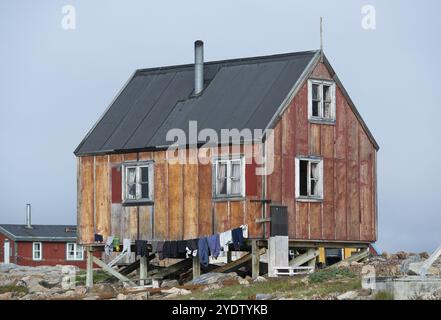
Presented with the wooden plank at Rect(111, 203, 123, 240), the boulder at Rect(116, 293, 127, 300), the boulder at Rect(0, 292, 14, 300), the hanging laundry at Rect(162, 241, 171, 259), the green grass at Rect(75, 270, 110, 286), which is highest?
the wooden plank at Rect(111, 203, 123, 240)

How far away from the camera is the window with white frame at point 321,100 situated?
4744cm

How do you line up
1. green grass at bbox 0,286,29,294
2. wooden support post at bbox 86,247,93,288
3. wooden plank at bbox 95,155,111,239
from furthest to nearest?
wooden support post at bbox 86,247,93,288 → wooden plank at bbox 95,155,111,239 → green grass at bbox 0,286,29,294

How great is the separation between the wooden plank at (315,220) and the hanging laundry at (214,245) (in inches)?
136

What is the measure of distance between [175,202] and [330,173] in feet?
18.8

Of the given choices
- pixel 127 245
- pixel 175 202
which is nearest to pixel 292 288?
pixel 175 202

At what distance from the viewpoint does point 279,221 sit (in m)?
45.6

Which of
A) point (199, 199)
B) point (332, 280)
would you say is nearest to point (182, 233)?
point (199, 199)

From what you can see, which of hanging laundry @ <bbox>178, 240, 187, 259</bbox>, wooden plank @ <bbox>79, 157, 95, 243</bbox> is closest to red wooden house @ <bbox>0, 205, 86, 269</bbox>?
wooden plank @ <bbox>79, 157, 95, 243</bbox>

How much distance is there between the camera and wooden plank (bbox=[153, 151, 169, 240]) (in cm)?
4844

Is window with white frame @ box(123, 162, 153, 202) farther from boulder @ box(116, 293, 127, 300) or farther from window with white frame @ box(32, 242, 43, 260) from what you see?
window with white frame @ box(32, 242, 43, 260)

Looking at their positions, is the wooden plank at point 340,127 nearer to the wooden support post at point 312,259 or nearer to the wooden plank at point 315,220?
the wooden plank at point 315,220

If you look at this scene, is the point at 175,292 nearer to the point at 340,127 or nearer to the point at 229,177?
the point at 229,177
